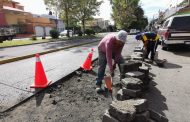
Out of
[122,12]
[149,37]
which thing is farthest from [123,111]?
[122,12]

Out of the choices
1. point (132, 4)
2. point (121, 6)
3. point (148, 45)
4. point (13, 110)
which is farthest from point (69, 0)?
point (13, 110)

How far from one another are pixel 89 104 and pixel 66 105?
454 millimetres

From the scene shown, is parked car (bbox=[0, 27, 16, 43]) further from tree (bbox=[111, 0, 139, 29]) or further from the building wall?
tree (bbox=[111, 0, 139, 29])

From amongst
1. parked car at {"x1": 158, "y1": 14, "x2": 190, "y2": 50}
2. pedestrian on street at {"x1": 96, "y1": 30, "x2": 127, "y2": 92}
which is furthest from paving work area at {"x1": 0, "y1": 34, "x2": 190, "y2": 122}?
parked car at {"x1": 158, "y1": 14, "x2": 190, "y2": 50}

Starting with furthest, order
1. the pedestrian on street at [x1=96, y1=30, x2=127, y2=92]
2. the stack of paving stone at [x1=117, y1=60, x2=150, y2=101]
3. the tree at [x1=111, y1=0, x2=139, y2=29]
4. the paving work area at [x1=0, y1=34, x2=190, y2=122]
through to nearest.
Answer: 1. the tree at [x1=111, y1=0, x2=139, y2=29]
2. the pedestrian on street at [x1=96, y1=30, x2=127, y2=92]
3. the stack of paving stone at [x1=117, y1=60, x2=150, y2=101]
4. the paving work area at [x1=0, y1=34, x2=190, y2=122]

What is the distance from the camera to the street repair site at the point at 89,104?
2.89 metres

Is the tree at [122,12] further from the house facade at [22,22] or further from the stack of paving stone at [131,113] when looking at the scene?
the stack of paving stone at [131,113]

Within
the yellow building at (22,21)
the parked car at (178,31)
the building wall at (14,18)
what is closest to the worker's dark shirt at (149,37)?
the parked car at (178,31)

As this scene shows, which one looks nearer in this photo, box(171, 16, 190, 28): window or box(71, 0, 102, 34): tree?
box(171, 16, 190, 28): window

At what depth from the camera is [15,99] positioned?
4.19 m

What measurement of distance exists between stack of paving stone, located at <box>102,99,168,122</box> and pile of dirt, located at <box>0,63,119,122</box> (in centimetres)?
53

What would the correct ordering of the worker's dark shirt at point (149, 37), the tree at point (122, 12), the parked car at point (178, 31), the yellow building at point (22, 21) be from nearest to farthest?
the worker's dark shirt at point (149, 37) → the parked car at point (178, 31) → the yellow building at point (22, 21) → the tree at point (122, 12)

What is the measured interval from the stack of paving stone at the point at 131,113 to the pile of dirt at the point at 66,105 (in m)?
0.53

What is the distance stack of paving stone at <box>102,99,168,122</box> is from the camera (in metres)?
Result: 2.72
